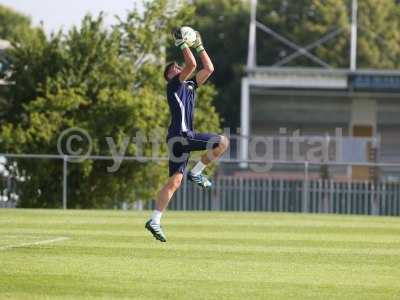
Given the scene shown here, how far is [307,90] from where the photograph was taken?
52688mm

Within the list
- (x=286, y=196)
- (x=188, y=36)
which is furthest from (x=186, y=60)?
(x=286, y=196)

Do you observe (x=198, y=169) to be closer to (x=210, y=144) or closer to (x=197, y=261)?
(x=210, y=144)

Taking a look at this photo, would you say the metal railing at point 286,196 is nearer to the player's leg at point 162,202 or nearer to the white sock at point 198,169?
the white sock at point 198,169

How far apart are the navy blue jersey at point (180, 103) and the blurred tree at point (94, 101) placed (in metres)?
15.0

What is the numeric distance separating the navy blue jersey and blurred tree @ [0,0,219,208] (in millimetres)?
14964

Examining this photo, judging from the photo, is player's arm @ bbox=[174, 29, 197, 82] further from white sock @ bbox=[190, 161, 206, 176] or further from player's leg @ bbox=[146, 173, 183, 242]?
white sock @ bbox=[190, 161, 206, 176]

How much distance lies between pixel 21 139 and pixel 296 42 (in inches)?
1979

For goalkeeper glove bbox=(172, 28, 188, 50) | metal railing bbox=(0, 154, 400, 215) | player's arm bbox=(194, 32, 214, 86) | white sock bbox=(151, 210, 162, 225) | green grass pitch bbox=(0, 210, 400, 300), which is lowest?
metal railing bbox=(0, 154, 400, 215)

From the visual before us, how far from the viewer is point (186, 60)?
45.8 ft

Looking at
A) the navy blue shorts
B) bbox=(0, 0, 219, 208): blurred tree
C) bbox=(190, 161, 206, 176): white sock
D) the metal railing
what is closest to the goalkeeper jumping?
the navy blue shorts

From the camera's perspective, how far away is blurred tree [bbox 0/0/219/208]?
1174 inches

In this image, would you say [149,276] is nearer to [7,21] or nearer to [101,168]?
[101,168]

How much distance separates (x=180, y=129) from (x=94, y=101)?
16934 millimetres

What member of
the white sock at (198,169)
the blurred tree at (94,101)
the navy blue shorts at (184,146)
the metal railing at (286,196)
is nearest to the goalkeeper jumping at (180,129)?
the navy blue shorts at (184,146)
